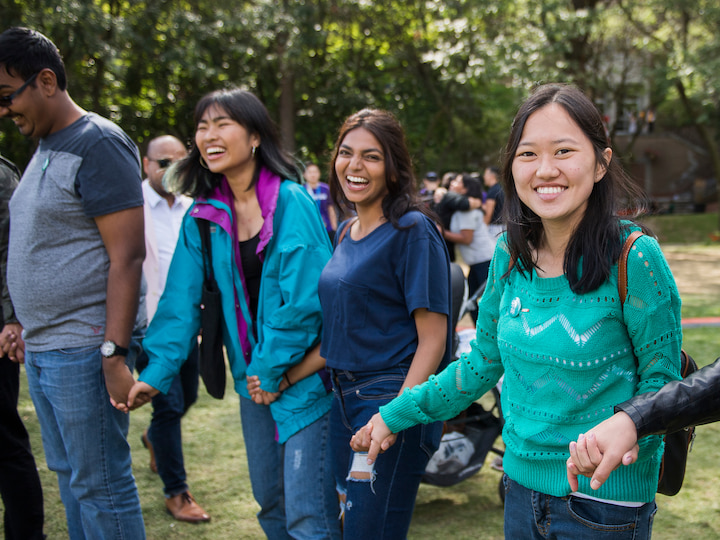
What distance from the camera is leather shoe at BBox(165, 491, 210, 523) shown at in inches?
151

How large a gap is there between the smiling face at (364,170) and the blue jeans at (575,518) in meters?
1.26

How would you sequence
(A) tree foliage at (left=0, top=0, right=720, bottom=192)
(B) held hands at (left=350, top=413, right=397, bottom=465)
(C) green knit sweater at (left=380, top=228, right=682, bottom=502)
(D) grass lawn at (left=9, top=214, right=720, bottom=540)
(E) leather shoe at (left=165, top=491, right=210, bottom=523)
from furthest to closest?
1. (A) tree foliage at (left=0, top=0, right=720, bottom=192)
2. (E) leather shoe at (left=165, top=491, right=210, bottom=523)
3. (D) grass lawn at (left=9, top=214, right=720, bottom=540)
4. (B) held hands at (left=350, top=413, right=397, bottom=465)
5. (C) green knit sweater at (left=380, top=228, right=682, bottom=502)

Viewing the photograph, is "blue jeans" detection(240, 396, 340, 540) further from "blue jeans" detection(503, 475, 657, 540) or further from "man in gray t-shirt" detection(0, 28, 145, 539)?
"blue jeans" detection(503, 475, 657, 540)

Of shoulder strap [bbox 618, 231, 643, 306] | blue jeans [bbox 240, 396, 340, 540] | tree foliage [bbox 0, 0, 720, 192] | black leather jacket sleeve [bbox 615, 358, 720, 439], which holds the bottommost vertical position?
blue jeans [bbox 240, 396, 340, 540]

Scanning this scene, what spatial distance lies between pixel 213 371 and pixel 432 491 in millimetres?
2027

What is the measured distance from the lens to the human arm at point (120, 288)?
2559mm

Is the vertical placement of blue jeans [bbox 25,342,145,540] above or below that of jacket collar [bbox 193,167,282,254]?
below

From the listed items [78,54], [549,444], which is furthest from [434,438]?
[78,54]

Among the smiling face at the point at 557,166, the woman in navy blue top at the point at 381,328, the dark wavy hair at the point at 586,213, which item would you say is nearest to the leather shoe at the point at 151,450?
the woman in navy blue top at the point at 381,328

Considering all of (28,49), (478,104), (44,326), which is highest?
(478,104)

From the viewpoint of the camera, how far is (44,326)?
261cm

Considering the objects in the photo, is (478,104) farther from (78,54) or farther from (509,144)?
(509,144)

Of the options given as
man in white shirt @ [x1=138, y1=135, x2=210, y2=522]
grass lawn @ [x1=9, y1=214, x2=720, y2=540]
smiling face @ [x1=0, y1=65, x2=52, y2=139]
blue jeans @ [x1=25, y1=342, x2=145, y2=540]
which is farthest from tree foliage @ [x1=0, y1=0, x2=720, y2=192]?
blue jeans @ [x1=25, y1=342, x2=145, y2=540]

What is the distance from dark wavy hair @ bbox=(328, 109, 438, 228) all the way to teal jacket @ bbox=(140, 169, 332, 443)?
327 mm
